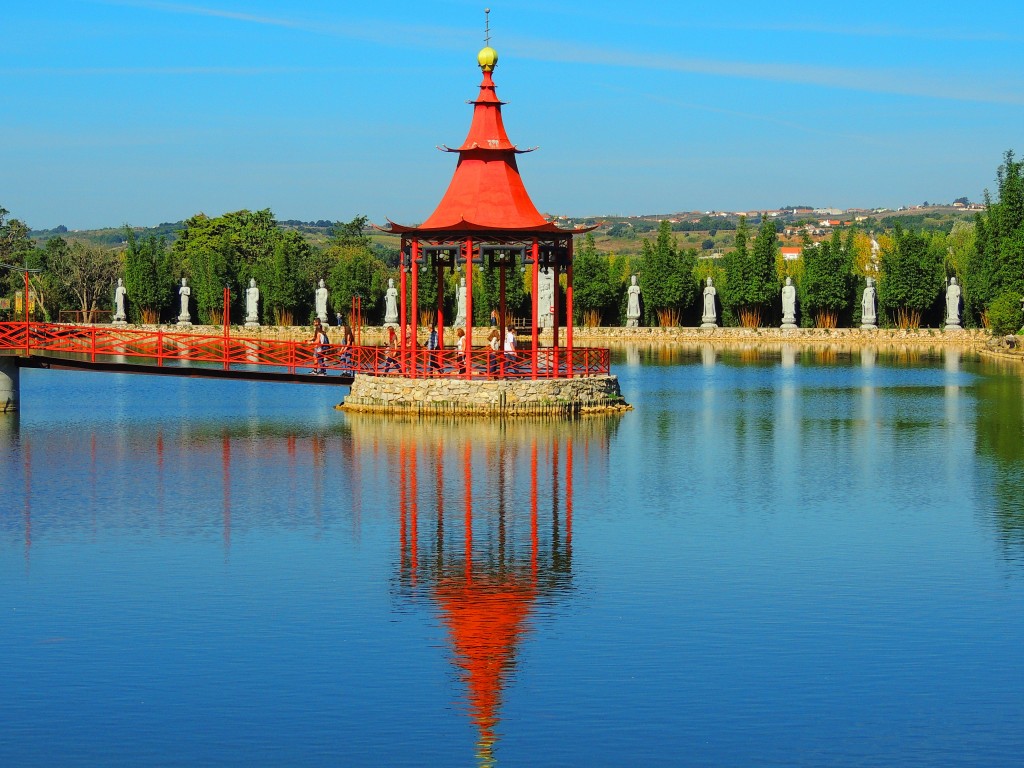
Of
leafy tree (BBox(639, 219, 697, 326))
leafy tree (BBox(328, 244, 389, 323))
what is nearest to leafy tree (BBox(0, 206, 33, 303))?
leafy tree (BBox(328, 244, 389, 323))

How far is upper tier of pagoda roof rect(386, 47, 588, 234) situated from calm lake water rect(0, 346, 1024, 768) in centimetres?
537

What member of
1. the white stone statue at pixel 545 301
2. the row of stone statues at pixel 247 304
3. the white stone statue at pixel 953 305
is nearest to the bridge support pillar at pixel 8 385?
the white stone statue at pixel 545 301

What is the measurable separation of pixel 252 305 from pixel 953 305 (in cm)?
3696

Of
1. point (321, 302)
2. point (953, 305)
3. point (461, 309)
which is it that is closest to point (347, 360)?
point (461, 309)

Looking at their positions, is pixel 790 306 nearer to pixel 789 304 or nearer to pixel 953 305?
pixel 789 304

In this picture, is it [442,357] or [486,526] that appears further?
[442,357]

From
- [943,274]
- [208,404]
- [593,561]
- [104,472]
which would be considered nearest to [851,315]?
[943,274]

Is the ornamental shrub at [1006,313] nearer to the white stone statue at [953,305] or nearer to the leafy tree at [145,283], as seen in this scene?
the white stone statue at [953,305]

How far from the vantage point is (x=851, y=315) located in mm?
84562

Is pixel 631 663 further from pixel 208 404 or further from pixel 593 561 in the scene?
pixel 208 404

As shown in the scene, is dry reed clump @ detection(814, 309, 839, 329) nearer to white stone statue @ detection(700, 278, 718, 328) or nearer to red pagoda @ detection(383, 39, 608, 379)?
white stone statue @ detection(700, 278, 718, 328)

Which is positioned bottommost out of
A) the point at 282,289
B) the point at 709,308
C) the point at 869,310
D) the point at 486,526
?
the point at 486,526

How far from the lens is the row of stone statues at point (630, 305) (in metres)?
79.7

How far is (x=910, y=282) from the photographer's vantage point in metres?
80.7
